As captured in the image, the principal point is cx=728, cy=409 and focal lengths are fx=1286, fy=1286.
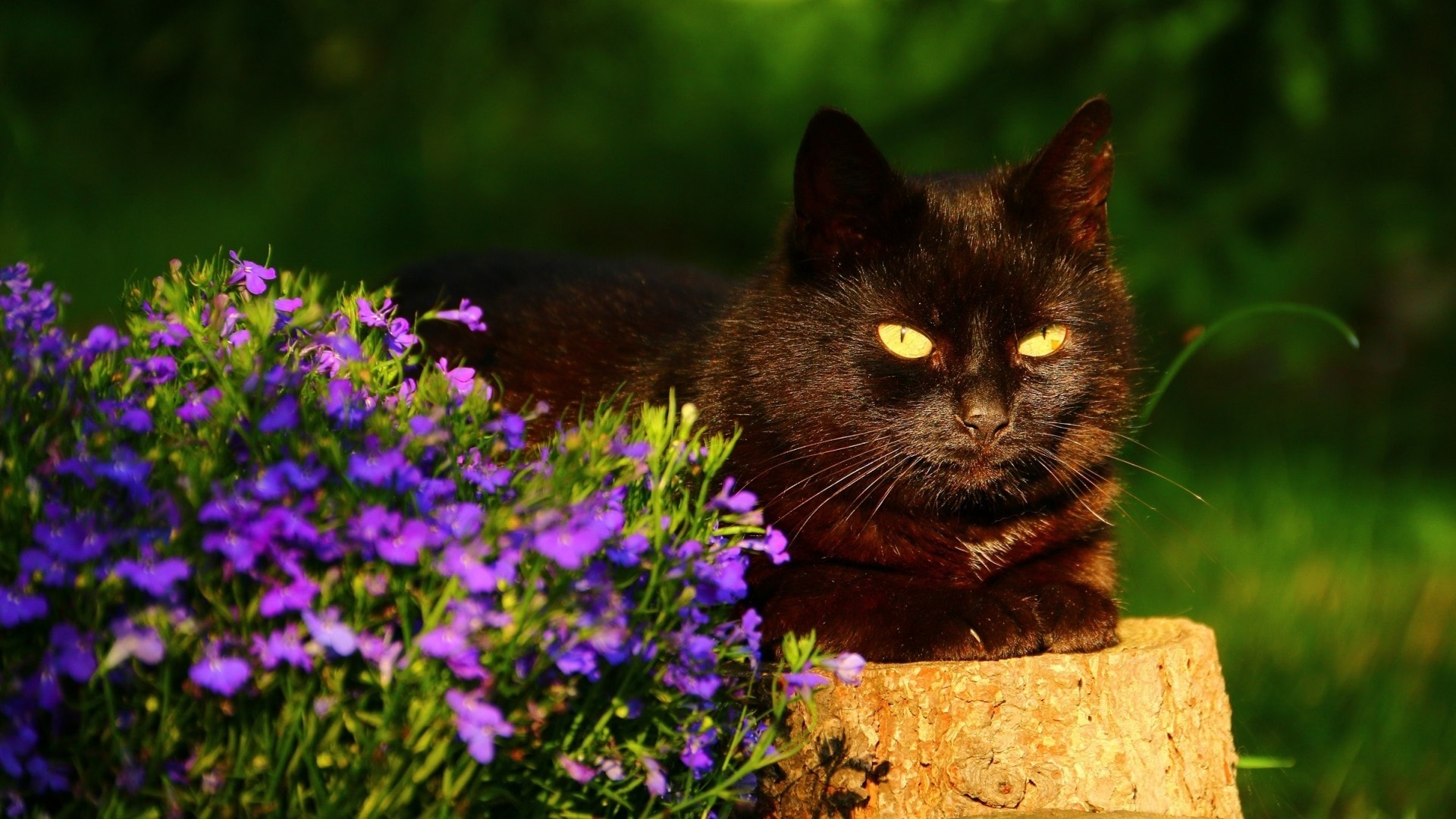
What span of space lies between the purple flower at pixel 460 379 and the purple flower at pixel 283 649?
49 cm

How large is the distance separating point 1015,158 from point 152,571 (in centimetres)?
402

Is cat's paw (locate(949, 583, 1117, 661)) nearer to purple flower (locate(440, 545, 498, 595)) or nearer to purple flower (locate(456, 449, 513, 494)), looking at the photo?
purple flower (locate(456, 449, 513, 494))

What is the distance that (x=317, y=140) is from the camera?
6.39m

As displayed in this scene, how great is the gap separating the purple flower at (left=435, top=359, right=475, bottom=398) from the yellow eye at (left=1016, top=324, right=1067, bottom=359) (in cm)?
105

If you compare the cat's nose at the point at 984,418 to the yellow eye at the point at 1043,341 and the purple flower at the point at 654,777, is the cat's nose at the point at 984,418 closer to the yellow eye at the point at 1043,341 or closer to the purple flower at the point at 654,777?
the yellow eye at the point at 1043,341

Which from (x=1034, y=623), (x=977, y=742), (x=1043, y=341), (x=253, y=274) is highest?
(x=253, y=274)

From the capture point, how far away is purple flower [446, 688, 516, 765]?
1333 millimetres

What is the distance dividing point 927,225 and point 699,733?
118 cm

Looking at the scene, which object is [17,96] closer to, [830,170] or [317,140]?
[317,140]

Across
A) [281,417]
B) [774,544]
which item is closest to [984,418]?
[774,544]

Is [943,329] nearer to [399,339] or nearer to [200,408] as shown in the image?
[399,339]

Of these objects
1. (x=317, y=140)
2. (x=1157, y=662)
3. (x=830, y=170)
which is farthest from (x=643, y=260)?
(x=317, y=140)

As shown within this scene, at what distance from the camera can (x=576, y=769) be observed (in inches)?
61.1

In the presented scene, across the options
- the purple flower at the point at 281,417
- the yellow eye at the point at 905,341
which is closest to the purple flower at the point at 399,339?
the purple flower at the point at 281,417
